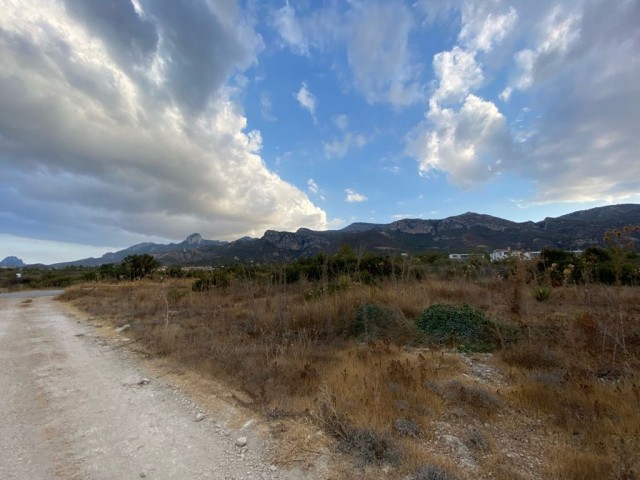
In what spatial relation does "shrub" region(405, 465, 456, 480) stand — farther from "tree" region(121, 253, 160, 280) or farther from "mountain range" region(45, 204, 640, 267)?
"mountain range" region(45, 204, 640, 267)

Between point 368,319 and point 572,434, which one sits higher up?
point 368,319

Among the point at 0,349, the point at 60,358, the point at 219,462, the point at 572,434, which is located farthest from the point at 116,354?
the point at 572,434

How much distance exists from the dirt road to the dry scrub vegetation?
0.73 m

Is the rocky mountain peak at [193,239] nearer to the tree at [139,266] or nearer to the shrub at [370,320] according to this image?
the tree at [139,266]

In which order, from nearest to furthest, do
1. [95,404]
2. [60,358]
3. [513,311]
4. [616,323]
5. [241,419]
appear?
[241,419]
[95,404]
[616,323]
[60,358]
[513,311]

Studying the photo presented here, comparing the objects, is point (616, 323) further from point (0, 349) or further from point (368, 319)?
point (0, 349)

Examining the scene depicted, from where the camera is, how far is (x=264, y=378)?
4.86m

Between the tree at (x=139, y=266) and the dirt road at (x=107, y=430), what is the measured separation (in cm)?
2329

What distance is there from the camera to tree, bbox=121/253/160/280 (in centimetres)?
2733

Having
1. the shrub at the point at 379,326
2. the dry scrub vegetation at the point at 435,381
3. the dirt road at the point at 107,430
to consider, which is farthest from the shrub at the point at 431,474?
the shrub at the point at 379,326

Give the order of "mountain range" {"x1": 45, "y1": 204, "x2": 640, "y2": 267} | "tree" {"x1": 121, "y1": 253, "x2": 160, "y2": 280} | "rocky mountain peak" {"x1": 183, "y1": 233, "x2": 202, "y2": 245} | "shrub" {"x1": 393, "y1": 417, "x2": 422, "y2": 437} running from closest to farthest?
"shrub" {"x1": 393, "y1": 417, "x2": 422, "y2": 437} < "tree" {"x1": 121, "y1": 253, "x2": 160, "y2": 280} < "mountain range" {"x1": 45, "y1": 204, "x2": 640, "y2": 267} < "rocky mountain peak" {"x1": 183, "y1": 233, "x2": 202, "y2": 245}

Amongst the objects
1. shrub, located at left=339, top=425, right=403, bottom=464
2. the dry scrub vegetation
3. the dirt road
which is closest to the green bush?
the dry scrub vegetation

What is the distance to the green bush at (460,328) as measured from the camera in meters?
6.64

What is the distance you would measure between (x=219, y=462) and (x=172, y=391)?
2.09m
